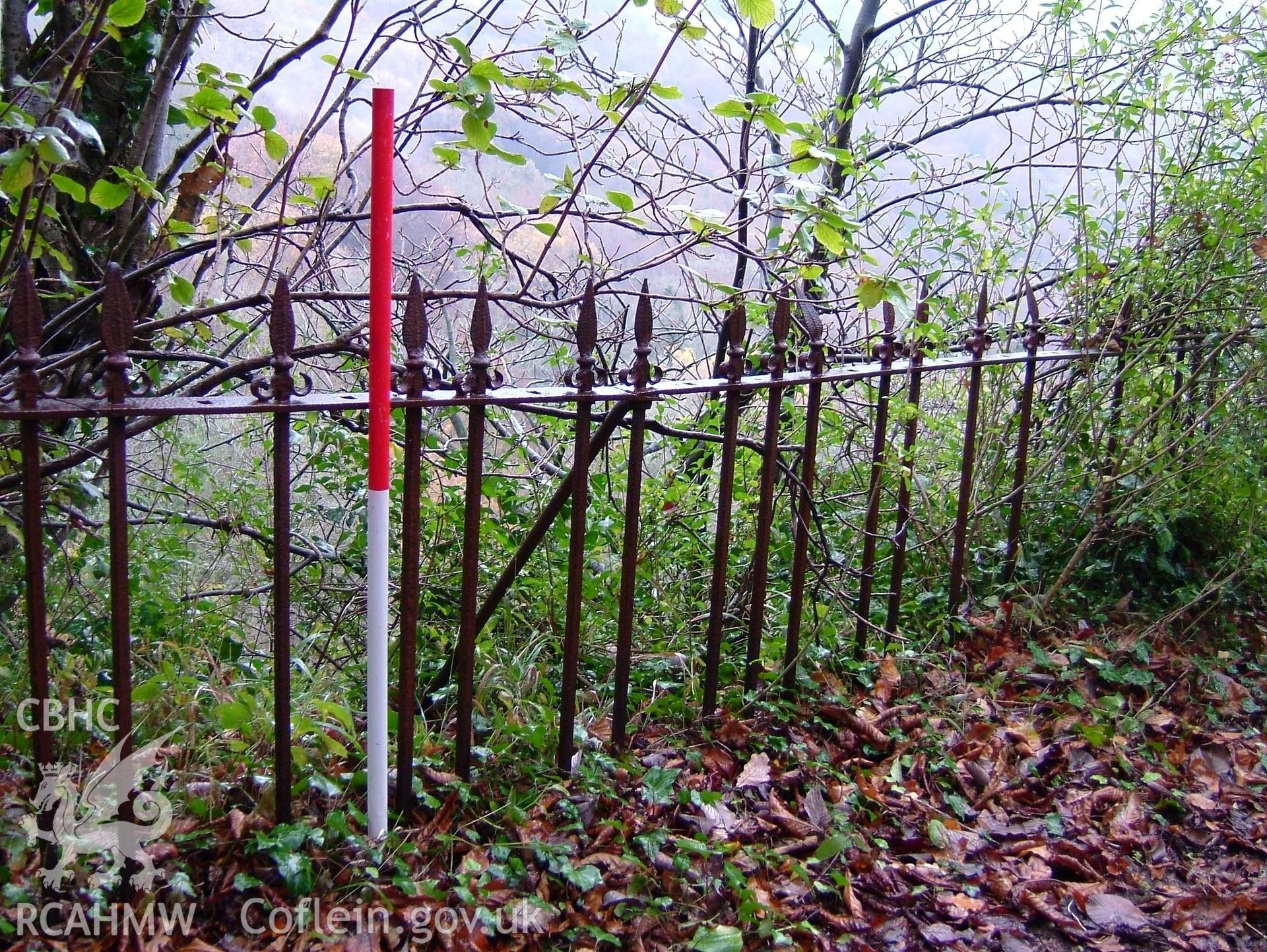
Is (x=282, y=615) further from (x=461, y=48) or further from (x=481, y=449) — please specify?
(x=461, y=48)

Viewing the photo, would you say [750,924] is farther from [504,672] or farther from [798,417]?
[798,417]

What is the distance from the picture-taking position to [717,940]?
7.12 ft

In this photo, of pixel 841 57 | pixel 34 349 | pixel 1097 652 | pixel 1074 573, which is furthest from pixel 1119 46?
pixel 34 349

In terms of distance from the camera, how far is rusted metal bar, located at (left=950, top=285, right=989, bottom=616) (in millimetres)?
3721

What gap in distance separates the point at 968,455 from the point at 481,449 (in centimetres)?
234

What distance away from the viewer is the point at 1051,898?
8.30 feet

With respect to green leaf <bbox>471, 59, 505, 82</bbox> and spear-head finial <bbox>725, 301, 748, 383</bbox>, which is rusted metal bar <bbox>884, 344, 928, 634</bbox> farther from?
green leaf <bbox>471, 59, 505, 82</bbox>

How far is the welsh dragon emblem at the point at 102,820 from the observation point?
206 cm

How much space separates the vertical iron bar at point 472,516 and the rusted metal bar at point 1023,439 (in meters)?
2.63

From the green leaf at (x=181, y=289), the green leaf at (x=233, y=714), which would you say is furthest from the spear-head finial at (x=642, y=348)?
the green leaf at (x=233, y=714)

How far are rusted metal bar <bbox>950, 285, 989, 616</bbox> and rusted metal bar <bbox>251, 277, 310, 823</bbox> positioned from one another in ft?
8.80

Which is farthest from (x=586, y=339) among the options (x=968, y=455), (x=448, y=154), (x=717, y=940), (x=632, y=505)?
(x=968, y=455)

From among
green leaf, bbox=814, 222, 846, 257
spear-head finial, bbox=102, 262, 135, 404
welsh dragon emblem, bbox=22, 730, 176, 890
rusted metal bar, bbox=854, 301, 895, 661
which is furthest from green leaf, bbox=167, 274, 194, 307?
rusted metal bar, bbox=854, 301, 895, 661

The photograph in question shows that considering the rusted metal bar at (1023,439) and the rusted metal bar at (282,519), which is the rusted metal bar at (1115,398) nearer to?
the rusted metal bar at (1023,439)
